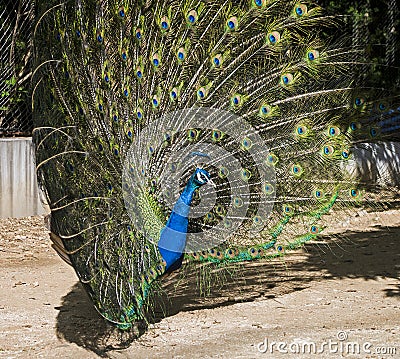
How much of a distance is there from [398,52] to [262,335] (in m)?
9.46

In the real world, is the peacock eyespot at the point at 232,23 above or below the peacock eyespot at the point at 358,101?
above

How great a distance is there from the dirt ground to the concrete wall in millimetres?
1663

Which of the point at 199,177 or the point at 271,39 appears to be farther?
the point at 271,39

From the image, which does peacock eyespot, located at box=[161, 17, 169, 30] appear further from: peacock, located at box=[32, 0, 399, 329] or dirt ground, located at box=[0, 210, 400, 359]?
dirt ground, located at box=[0, 210, 400, 359]

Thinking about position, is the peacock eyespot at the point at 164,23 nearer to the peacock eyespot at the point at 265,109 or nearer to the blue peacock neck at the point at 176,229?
the peacock eyespot at the point at 265,109

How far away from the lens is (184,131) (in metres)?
5.76

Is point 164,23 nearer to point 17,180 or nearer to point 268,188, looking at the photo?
point 268,188

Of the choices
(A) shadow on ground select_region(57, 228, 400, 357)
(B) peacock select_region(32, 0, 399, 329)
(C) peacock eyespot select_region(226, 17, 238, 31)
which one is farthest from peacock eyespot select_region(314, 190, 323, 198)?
(C) peacock eyespot select_region(226, 17, 238, 31)

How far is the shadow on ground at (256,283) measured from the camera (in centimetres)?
580

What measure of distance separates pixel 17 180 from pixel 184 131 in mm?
5008

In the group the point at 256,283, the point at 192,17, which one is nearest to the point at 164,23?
the point at 192,17

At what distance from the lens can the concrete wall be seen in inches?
394

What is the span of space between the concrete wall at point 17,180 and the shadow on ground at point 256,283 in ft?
10.8

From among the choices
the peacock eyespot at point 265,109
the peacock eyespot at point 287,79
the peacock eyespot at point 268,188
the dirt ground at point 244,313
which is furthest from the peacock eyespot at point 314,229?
the peacock eyespot at point 287,79
